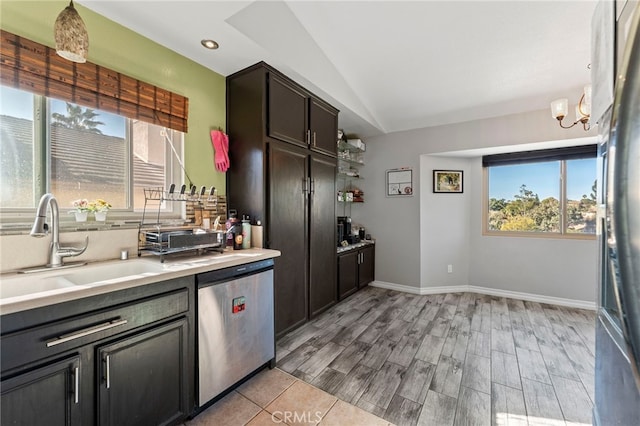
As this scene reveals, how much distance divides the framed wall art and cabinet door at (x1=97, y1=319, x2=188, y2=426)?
3.33 m

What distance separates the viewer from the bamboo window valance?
51.4 inches

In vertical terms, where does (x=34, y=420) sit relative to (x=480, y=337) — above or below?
above

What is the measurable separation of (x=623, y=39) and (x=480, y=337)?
2665 mm

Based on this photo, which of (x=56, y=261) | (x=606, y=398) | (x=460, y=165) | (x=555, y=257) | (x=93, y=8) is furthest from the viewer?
(x=460, y=165)

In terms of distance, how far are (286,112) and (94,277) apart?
1.89m

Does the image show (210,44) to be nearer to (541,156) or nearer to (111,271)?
(111,271)

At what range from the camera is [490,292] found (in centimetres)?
374

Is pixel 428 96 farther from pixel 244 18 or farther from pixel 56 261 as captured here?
pixel 56 261

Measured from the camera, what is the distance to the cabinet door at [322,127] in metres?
2.72

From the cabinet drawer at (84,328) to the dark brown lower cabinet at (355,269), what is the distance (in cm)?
220

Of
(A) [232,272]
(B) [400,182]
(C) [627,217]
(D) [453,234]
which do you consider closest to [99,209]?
(A) [232,272]

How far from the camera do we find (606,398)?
2.30ft

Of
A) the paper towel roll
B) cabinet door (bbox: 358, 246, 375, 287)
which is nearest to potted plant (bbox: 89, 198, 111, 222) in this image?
the paper towel roll

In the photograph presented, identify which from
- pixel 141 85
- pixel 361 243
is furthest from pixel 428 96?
pixel 141 85
